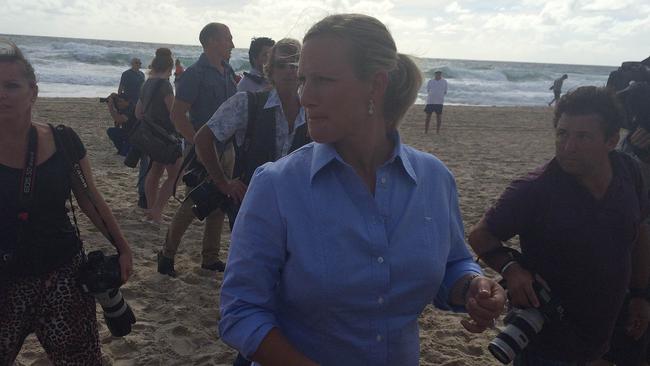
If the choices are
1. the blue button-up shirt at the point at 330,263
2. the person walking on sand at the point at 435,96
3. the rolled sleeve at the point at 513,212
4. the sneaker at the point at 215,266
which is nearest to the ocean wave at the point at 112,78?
the person walking on sand at the point at 435,96

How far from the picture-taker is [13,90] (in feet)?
7.77

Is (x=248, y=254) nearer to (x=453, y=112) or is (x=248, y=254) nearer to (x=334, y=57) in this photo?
Answer: (x=334, y=57)

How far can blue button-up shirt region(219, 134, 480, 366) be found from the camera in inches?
56.2

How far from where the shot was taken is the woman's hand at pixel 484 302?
1590mm

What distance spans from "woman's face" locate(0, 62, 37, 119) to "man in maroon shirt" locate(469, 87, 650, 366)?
6.57 feet

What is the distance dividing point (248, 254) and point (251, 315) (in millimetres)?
151

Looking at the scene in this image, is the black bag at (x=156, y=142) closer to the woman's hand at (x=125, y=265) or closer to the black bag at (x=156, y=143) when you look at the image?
the black bag at (x=156, y=143)

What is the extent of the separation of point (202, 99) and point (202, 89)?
0.08m

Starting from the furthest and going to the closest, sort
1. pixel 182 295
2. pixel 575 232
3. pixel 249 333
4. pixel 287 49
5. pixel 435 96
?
pixel 435 96
pixel 182 295
pixel 287 49
pixel 575 232
pixel 249 333

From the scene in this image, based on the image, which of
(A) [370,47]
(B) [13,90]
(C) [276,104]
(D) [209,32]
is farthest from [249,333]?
(D) [209,32]

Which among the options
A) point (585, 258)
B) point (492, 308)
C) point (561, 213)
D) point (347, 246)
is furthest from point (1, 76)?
point (585, 258)

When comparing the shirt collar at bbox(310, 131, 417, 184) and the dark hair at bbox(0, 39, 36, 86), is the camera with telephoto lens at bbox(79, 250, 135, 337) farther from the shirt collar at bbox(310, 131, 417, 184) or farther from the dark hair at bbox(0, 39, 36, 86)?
the shirt collar at bbox(310, 131, 417, 184)

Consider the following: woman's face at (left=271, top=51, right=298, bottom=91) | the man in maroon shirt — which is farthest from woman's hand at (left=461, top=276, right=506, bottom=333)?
woman's face at (left=271, top=51, right=298, bottom=91)

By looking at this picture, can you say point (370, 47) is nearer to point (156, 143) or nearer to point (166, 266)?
point (166, 266)
